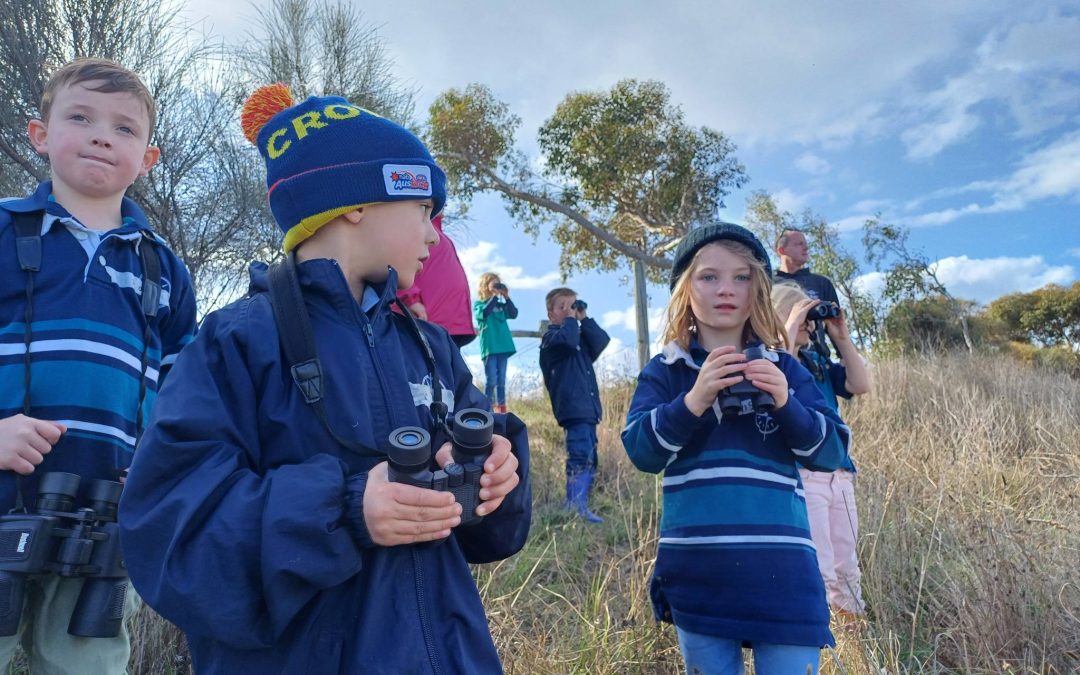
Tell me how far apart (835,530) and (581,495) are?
2.23 meters

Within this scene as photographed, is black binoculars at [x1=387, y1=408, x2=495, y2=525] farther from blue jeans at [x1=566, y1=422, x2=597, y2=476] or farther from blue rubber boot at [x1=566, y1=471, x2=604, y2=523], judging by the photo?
blue jeans at [x1=566, y1=422, x2=597, y2=476]

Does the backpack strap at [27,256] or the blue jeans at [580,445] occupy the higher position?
the backpack strap at [27,256]

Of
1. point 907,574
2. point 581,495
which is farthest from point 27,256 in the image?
point 581,495

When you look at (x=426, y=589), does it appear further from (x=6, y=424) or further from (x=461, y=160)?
(x=461, y=160)

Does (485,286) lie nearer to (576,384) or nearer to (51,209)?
(576,384)

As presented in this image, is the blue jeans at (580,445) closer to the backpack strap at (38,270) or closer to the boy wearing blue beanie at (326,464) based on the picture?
the backpack strap at (38,270)

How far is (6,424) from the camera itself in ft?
5.72

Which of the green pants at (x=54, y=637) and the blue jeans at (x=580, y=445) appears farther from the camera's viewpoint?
the blue jeans at (x=580, y=445)

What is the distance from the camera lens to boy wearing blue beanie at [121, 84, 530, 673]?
44.9 inches

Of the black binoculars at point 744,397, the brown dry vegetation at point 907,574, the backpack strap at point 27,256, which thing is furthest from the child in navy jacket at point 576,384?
the backpack strap at point 27,256

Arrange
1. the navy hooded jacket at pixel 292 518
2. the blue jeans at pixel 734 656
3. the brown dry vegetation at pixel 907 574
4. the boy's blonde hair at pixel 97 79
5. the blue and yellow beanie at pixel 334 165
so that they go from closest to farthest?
the navy hooded jacket at pixel 292 518 < the blue and yellow beanie at pixel 334 165 < the blue jeans at pixel 734 656 < the boy's blonde hair at pixel 97 79 < the brown dry vegetation at pixel 907 574

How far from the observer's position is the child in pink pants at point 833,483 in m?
3.18

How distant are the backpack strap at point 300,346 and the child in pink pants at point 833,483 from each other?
228 cm

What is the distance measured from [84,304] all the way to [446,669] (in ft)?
4.43
